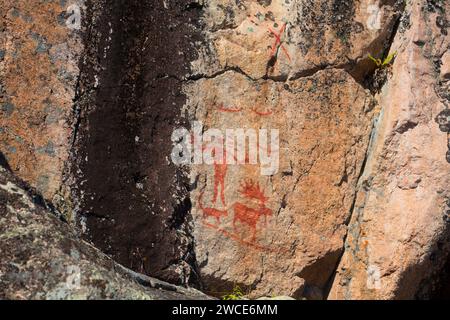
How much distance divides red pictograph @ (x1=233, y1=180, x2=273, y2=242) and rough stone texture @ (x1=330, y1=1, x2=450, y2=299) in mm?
599

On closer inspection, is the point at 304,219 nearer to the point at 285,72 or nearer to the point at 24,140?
the point at 285,72

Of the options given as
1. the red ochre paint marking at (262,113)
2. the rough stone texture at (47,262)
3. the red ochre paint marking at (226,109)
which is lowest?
the rough stone texture at (47,262)

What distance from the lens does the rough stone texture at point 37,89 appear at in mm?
4441

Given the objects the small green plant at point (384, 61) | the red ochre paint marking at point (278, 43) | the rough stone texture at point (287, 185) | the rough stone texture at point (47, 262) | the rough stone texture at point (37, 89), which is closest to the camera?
the rough stone texture at point (47, 262)

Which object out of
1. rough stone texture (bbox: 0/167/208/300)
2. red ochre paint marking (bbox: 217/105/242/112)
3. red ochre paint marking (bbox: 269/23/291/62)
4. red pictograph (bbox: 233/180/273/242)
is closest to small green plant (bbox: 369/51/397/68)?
red ochre paint marking (bbox: 269/23/291/62)

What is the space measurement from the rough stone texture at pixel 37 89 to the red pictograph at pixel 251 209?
104 cm

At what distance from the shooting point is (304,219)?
4.82 meters

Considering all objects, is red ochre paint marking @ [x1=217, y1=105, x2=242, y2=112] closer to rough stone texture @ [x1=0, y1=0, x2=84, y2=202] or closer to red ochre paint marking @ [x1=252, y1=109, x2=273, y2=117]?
red ochre paint marking @ [x1=252, y1=109, x2=273, y2=117]

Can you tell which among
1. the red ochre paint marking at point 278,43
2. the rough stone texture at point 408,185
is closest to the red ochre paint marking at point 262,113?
the red ochre paint marking at point 278,43

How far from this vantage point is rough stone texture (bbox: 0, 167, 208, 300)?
11.3 ft

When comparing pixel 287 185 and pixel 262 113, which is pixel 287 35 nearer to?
pixel 262 113

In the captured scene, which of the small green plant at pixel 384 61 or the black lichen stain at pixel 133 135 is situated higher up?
the small green plant at pixel 384 61

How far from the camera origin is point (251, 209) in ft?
15.6

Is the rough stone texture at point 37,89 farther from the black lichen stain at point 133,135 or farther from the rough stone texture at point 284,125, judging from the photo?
the rough stone texture at point 284,125
